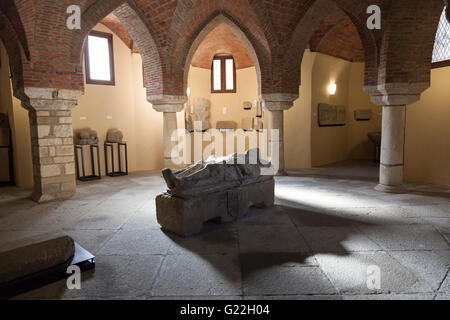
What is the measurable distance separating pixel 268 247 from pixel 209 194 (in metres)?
1.08

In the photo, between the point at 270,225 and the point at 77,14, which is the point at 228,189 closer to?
the point at 270,225

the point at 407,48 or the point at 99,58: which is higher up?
the point at 99,58

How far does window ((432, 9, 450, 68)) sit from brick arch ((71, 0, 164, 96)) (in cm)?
654

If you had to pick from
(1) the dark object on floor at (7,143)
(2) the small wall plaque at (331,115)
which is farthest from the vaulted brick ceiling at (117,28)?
(2) the small wall plaque at (331,115)

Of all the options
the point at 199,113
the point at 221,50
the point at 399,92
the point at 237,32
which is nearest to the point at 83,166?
the point at 199,113

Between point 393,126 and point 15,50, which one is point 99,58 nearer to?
point 15,50

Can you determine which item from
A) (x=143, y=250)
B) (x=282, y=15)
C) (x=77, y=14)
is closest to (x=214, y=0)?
(x=282, y=15)

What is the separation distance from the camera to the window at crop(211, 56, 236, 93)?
444 inches

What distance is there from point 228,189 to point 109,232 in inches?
69.7

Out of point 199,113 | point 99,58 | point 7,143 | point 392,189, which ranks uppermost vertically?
point 99,58

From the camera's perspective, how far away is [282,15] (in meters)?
7.64

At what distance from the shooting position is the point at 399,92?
20.2 feet

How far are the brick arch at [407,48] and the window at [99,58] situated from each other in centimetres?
726

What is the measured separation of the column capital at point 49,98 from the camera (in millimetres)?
5766
